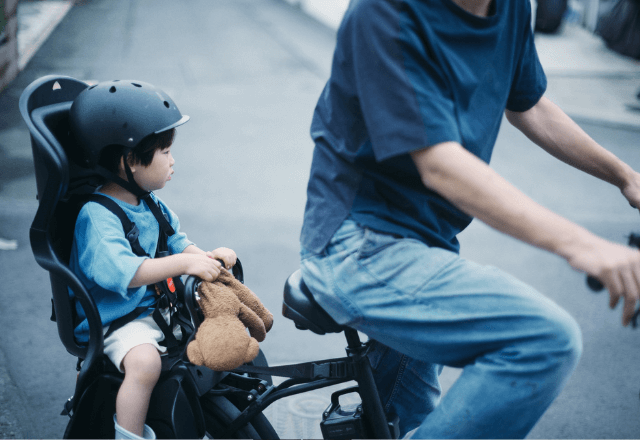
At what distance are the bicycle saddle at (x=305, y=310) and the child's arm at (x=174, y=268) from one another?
275 millimetres

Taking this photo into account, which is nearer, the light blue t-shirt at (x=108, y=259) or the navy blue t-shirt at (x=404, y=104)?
the navy blue t-shirt at (x=404, y=104)

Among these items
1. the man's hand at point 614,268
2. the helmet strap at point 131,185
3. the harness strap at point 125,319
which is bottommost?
the harness strap at point 125,319

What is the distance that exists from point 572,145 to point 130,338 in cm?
163

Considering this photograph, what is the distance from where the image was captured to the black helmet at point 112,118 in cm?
205

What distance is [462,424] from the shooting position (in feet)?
5.15

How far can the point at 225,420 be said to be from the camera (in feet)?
7.16

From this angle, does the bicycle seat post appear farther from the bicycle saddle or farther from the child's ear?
the child's ear

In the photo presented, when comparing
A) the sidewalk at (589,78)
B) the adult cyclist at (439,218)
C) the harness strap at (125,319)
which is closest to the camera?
the adult cyclist at (439,218)

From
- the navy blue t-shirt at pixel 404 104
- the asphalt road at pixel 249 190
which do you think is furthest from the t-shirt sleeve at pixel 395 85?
the asphalt road at pixel 249 190

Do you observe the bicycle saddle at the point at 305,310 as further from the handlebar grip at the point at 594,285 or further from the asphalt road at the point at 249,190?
the handlebar grip at the point at 594,285

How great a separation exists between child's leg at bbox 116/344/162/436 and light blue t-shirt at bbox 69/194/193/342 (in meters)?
0.19

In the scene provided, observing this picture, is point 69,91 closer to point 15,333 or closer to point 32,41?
point 15,333

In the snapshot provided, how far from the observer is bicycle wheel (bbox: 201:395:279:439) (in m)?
2.17

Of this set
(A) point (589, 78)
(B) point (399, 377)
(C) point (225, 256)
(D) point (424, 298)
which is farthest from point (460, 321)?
(A) point (589, 78)
